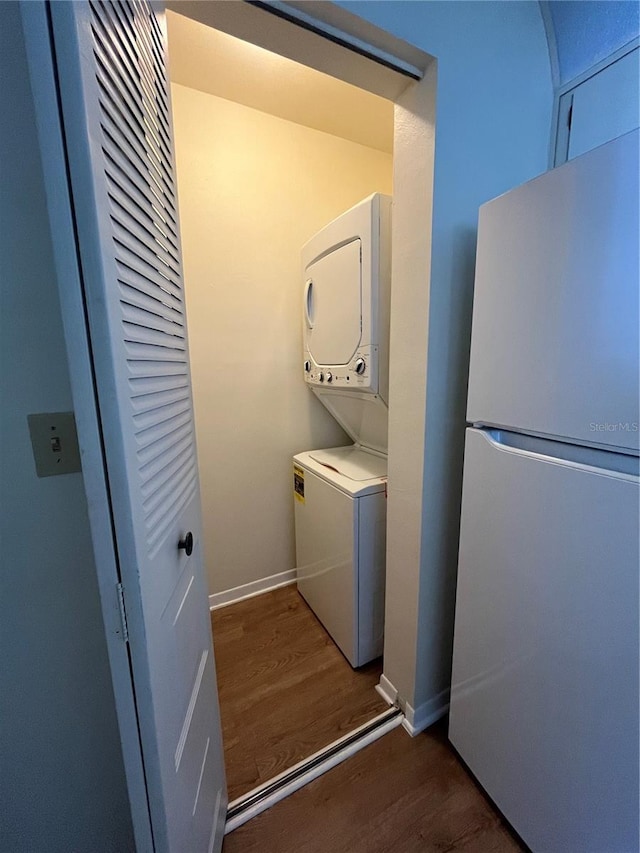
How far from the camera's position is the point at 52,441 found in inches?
24.7

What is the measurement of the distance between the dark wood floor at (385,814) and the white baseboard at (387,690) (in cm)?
18

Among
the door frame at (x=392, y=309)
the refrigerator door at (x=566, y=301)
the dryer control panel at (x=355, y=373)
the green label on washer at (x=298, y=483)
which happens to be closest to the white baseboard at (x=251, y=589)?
the green label on washer at (x=298, y=483)

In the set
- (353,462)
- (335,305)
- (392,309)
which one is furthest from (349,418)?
(392,309)

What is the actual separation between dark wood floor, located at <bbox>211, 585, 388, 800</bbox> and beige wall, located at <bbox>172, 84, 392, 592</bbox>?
33 centimetres

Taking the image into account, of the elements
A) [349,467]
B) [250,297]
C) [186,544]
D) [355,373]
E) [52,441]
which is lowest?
[349,467]

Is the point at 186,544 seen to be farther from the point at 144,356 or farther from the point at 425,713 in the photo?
the point at 425,713

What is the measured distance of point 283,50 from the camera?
37.6 inches

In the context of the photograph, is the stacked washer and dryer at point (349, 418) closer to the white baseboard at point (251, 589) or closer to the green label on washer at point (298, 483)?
the green label on washer at point (298, 483)

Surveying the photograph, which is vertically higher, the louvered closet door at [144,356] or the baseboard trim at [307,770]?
the louvered closet door at [144,356]

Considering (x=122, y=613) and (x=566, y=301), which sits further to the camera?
(x=566, y=301)

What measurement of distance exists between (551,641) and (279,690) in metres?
1.22

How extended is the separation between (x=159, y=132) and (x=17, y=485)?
0.80m

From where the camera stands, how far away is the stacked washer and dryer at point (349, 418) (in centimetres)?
135

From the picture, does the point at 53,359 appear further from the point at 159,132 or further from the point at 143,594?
the point at 159,132
